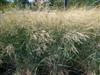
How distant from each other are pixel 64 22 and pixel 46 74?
3.68 ft

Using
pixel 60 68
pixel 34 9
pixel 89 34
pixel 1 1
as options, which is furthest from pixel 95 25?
pixel 1 1

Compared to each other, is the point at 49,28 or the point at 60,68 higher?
the point at 49,28

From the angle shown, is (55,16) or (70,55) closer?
(70,55)

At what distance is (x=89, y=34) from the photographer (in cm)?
631

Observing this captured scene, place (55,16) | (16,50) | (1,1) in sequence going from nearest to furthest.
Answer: (16,50)
(55,16)
(1,1)

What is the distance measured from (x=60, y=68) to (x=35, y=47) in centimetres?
64

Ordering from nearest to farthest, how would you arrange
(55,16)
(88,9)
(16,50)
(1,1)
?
(16,50), (55,16), (88,9), (1,1)

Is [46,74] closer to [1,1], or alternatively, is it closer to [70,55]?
[70,55]

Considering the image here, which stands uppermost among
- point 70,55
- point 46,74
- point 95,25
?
point 95,25

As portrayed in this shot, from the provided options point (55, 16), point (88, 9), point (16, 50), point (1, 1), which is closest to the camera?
point (16, 50)

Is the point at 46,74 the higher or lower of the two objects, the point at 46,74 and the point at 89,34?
the lower

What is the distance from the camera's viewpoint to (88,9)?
23.7 ft

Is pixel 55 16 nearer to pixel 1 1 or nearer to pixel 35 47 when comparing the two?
pixel 35 47


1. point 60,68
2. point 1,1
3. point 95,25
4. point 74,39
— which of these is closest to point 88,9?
point 95,25
